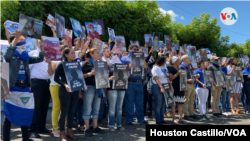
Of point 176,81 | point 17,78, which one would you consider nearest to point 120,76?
point 176,81

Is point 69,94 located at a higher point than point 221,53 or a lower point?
lower

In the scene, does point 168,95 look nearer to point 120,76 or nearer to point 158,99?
point 158,99

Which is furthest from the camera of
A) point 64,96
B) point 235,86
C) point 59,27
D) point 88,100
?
point 235,86

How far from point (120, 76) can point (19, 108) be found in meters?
2.28

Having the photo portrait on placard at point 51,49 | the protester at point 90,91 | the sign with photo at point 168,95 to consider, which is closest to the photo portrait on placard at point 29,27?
the photo portrait on placard at point 51,49

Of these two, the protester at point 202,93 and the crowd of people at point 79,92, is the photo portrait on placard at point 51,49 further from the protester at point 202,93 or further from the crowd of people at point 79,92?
the protester at point 202,93

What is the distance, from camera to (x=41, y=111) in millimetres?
4602

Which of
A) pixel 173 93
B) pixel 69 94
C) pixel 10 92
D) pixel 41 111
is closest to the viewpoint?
pixel 10 92

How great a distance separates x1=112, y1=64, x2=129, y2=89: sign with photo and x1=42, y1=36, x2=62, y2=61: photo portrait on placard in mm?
1365

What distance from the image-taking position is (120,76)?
195 inches

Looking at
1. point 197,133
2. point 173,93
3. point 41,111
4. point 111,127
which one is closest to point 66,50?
point 41,111

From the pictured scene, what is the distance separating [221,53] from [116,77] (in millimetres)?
25159

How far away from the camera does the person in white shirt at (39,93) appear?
4.35 metres

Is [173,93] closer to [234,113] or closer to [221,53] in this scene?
[234,113]
